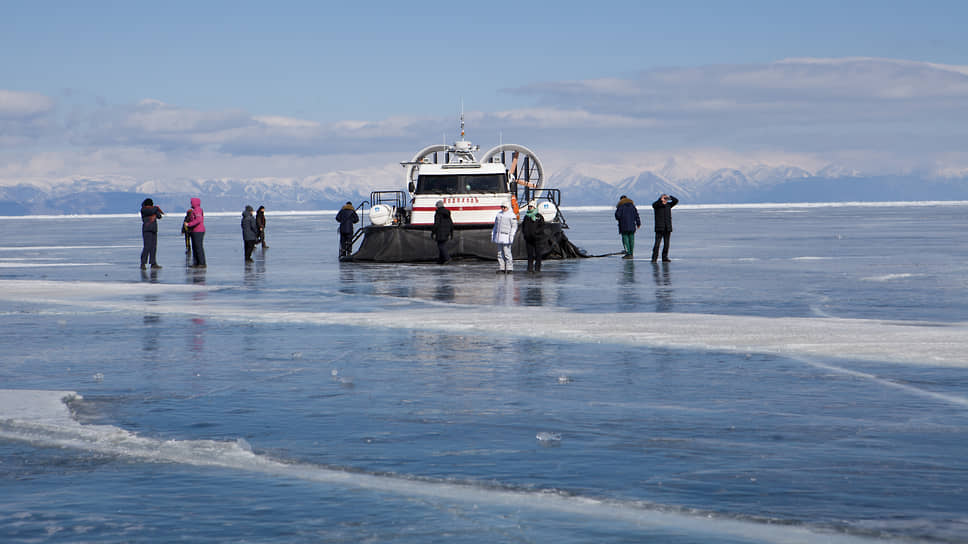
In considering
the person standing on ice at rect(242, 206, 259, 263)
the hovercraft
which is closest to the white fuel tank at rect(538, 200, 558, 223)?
the hovercraft

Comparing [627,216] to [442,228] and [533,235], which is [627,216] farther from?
[442,228]

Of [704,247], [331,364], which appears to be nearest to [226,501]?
[331,364]

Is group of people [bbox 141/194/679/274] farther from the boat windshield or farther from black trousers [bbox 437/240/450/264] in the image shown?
the boat windshield

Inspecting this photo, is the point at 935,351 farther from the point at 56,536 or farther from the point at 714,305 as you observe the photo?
the point at 56,536

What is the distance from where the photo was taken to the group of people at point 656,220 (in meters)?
23.4

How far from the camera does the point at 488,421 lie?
7.04 metres

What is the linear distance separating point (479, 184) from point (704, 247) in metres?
10.00

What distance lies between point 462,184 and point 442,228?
278 cm

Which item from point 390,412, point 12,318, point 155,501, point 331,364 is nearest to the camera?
point 155,501

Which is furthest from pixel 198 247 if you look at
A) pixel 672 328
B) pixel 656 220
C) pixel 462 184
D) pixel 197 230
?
pixel 672 328

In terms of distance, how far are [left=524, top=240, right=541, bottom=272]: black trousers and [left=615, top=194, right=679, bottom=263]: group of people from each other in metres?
2.34

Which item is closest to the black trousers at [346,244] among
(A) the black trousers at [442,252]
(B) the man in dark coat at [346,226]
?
(B) the man in dark coat at [346,226]

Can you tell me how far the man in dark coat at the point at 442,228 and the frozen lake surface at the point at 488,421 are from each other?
29.0 ft

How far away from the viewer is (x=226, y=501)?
520 centimetres
